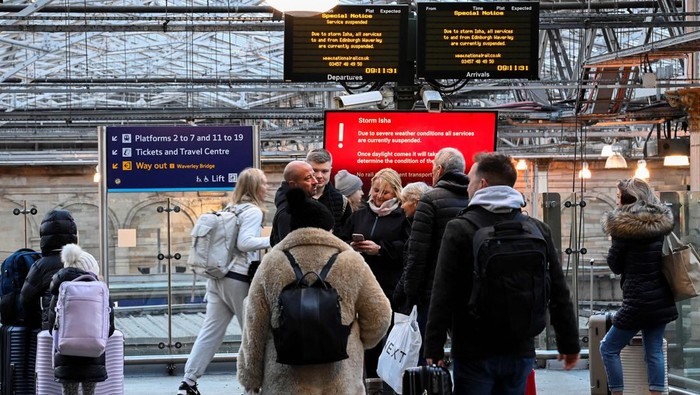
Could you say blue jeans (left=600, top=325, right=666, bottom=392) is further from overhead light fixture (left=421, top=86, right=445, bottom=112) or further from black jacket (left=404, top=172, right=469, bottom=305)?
overhead light fixture (left=421, top=86, right=445, bottom=112)

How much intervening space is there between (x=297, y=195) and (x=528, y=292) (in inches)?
43.6

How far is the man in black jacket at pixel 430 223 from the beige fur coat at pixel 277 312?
1794mm

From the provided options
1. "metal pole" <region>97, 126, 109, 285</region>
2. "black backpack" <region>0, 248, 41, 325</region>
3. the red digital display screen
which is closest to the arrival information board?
"metal pole" <region>97, 126, 109, 285</region>

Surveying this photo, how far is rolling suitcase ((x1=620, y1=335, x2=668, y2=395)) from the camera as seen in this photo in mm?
8602

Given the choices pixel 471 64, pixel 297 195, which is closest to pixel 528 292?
pixel 297 195

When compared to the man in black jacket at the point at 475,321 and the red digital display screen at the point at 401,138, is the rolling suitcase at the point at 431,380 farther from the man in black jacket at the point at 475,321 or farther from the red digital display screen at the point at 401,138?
the red digital display screen at the point at 401,138

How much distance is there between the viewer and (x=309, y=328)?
4.96 metres

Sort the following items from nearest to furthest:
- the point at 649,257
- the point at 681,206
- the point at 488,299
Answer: the point at 488,299
the point at 649,257
the point at 681,206

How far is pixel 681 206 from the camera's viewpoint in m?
9.42

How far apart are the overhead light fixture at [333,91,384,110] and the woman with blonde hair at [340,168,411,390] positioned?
220 centimetres

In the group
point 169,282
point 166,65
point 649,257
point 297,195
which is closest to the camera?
point 297,195

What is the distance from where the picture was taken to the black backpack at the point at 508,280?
489 cm

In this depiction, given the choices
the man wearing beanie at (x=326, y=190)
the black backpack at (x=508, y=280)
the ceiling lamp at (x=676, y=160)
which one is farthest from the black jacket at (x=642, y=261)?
the ceiling lamp at (x=676, y=160)

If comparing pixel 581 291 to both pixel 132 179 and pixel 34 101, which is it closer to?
pixel 132 179
